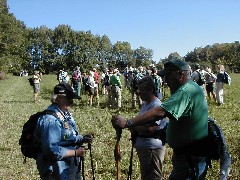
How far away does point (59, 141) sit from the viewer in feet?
15.2

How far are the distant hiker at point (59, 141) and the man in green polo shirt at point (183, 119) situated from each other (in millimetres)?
944

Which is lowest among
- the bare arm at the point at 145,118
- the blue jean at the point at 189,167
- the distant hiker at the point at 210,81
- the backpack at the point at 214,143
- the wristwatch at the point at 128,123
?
the blue jean at the point at 189,167

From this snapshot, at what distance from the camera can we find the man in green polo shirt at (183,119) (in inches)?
152

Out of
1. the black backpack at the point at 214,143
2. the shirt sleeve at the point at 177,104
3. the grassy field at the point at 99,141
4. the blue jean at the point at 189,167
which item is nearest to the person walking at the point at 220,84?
the grassy field at the point at 99,141

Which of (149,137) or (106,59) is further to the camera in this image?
(106,59)

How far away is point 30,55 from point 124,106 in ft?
344

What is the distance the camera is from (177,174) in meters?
4.36

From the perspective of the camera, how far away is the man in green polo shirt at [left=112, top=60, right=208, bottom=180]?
12.7 ft

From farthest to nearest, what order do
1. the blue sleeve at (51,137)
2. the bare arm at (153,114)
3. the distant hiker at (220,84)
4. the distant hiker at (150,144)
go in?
the distant hiker at (220,84) < the distant hiker at (150,144) < the blue sleeve at (51,137) < the bare arm at (153,114)

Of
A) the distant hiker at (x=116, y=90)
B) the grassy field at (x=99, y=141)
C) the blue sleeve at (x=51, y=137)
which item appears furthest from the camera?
the distant hiker at (x=116, y=90)

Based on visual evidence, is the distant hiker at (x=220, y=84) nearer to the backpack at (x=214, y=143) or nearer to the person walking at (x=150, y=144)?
the person walking at (x=150, y=144)

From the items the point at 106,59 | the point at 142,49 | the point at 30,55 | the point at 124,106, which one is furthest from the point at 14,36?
the point at 142,49

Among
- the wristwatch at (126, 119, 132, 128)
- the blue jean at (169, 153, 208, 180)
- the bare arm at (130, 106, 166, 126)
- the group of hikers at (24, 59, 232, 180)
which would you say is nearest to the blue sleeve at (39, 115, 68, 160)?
the group of hikers at (24, 59, 232, 180)

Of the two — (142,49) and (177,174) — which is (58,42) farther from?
(177,174)
